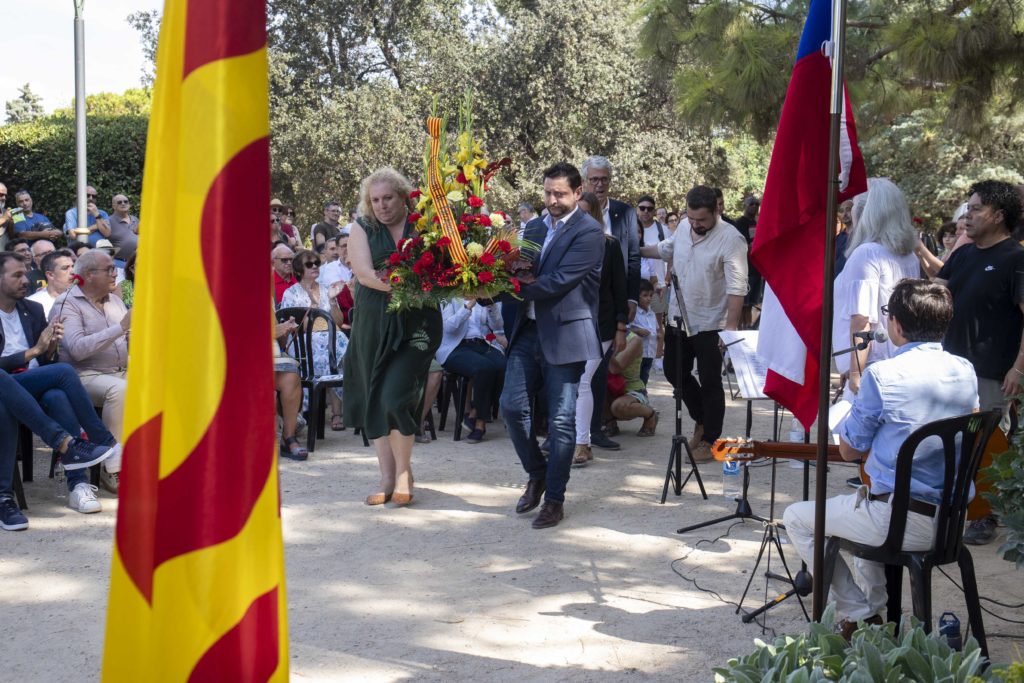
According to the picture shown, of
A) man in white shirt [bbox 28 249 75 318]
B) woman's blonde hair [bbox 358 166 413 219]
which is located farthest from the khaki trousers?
woman's blonde hair [bbox 358 166 413 219]

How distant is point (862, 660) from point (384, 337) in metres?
4.28

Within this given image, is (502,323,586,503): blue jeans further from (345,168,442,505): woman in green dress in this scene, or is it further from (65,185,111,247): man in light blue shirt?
(65,185,111,247): man in light blue shirt

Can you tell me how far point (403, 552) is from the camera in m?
5.94

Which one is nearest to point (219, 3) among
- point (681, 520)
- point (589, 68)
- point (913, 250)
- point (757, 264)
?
point (757, 264)

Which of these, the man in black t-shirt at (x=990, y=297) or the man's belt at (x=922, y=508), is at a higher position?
the man in black t-shirt at (x=990, y=297)

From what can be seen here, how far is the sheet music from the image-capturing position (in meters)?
5.84

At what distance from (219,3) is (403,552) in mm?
4478

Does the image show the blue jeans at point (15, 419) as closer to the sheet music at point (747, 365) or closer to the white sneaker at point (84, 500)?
the white sneaker at point (84, 500)

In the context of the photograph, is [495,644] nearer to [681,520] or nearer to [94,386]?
[681,520]

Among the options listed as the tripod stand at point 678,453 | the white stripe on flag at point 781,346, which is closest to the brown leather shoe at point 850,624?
the white stripe on flag at point 781,346

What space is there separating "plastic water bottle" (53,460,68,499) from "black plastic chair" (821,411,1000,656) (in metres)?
5.18

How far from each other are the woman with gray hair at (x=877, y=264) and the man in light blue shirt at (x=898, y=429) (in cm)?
232

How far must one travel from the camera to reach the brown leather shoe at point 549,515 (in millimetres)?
6355

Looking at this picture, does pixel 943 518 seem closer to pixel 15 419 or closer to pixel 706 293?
pixel 706 293
